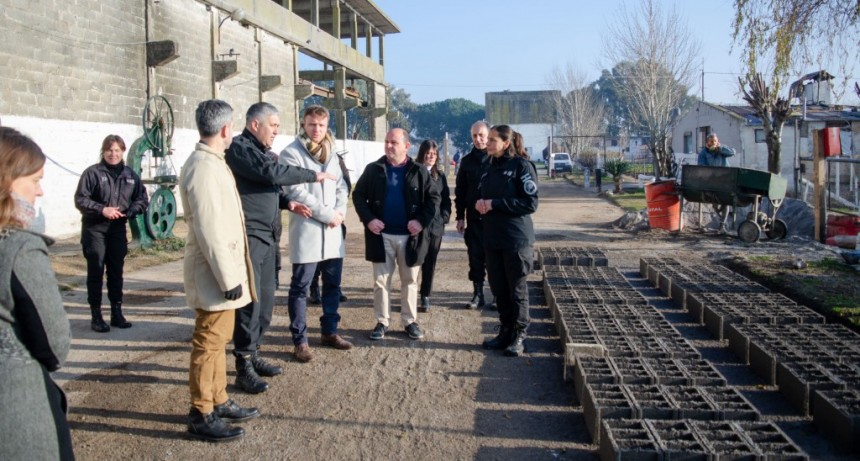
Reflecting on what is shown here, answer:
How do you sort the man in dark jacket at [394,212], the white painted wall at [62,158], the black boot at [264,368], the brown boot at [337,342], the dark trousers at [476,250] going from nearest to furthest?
the black boot at [264,368] → the brown boot at [337,342] → the man in dark jacket at [394,212] → the dark trousers at [476,250] → the white painted wall at [62,158]

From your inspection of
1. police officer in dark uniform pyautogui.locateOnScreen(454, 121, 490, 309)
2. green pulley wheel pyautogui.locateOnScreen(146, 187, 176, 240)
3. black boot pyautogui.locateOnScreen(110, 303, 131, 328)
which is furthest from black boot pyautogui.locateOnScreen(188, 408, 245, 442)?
green pulley wheel pyautogui.locateOnScreen(146, 187, 176, 240)

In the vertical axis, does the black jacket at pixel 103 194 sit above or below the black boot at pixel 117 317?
above

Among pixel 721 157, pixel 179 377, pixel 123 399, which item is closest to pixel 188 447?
pixel 123 399

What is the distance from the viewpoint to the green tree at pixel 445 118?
97188 millimetres

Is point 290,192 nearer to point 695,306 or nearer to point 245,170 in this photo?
point 245,170

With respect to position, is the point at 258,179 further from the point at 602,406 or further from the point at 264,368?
the point at 602,406

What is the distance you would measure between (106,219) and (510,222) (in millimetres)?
3711

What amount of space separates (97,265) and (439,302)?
3.50 metres

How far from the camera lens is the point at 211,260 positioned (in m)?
3.95

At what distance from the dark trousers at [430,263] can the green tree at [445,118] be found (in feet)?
290

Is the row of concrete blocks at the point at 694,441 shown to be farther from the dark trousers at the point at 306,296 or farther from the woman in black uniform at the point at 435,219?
the woman in black uniform at the point at 435,219

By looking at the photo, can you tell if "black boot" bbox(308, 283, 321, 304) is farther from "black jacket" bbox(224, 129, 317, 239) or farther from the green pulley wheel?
the green pulley wheel

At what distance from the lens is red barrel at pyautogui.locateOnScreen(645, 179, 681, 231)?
13.4 meters

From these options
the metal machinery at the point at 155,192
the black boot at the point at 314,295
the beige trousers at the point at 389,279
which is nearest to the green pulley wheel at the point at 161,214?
the metal machinery at the point at 155,192
